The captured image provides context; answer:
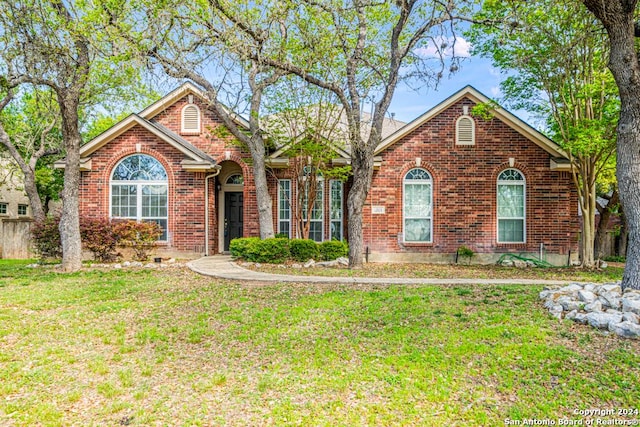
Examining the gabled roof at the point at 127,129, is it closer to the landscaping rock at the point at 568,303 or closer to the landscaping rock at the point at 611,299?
the landscaping rock at the point at 568,303

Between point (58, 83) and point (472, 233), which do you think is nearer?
point (58, 83)

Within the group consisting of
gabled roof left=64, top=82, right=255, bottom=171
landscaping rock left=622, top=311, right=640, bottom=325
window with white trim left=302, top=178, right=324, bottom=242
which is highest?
gabled roof left=64, top=82, right=255, bottom=171

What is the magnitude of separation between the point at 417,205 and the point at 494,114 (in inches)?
154

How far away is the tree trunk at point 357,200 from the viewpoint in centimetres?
1055

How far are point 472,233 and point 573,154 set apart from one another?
3.91 metres

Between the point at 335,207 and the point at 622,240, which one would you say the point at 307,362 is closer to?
the point at 335,207

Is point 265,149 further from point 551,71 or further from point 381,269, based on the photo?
point 551,71

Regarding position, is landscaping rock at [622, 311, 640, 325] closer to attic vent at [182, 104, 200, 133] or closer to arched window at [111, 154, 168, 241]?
arched window at [111, 154, 168, 241]

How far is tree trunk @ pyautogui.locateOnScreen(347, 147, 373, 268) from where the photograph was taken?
10.5 meters

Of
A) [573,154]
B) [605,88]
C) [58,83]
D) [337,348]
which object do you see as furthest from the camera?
[573,154]

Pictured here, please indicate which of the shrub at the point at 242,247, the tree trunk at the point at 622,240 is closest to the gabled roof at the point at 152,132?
the shrub at the point at 242,247

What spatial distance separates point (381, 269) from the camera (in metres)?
10.5

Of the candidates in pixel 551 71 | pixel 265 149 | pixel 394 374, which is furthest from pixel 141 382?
pixel 551 71

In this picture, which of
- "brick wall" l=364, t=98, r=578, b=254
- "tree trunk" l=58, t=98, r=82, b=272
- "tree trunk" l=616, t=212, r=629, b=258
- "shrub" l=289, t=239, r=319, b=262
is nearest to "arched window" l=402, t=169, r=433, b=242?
"brick wall" l=364, t=98, r=578, b=254
